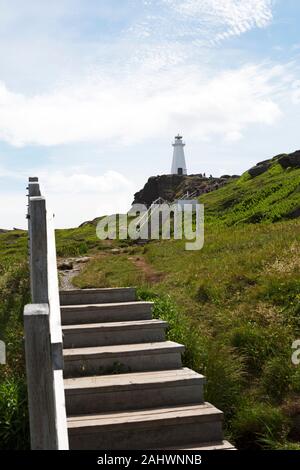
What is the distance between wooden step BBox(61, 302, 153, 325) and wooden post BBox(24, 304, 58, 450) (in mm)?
4066

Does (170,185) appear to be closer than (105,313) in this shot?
No

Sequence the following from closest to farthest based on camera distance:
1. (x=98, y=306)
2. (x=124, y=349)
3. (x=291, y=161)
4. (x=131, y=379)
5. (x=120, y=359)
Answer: (x=131, y=379)
(x=120, y=359)
(x=124, y=349)
(x=98, y=306)
(x=291, y=161)

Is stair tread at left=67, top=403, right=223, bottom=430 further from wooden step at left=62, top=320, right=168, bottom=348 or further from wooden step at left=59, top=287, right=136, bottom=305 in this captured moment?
wooden step at left=59, top=287, right=136, bottom=305

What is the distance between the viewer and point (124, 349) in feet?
20.1

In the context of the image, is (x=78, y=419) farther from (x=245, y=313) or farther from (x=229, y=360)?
(x=245, y=313)

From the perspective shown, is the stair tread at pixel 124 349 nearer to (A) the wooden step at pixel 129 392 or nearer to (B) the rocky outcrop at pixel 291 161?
(A) the wooden step at pixel 129 392

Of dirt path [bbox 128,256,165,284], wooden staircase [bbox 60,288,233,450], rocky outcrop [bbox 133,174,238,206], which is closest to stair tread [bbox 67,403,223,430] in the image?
wooden staircase [bbox 60,288,233,450]

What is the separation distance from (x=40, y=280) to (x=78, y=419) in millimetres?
1479

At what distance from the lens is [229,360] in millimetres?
6359

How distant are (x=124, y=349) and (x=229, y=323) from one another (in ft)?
6.89

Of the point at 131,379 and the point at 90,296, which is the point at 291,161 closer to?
the point at 90,296

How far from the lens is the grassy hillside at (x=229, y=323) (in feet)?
17.4

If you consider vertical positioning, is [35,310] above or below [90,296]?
above

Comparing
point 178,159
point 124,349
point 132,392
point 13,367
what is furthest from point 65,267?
point 178,159
